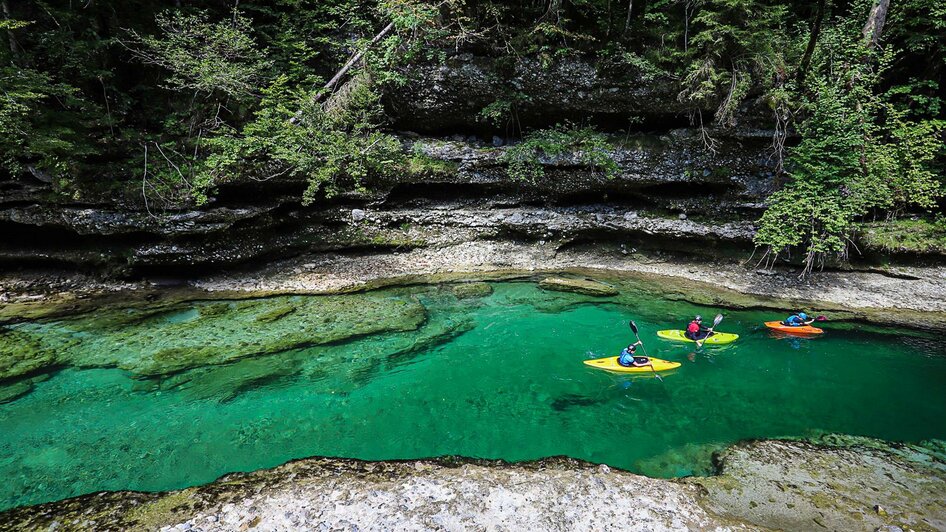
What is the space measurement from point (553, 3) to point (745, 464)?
12.5m

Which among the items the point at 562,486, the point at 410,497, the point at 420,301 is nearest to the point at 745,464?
the point at 562,486

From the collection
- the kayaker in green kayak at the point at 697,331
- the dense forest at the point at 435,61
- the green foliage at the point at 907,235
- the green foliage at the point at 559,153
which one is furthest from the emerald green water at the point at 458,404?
the green foliage at the point at 559,153

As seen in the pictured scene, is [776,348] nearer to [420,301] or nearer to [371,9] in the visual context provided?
[420,301]

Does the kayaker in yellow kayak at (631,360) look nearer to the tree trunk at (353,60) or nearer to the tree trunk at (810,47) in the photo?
the tree trunk at (810,47)

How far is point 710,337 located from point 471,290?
18.4ft

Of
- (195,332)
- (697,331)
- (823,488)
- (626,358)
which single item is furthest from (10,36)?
(823,488)

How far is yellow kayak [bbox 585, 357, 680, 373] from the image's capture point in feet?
24.2

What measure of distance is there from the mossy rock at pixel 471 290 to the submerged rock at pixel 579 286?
5.11 feet

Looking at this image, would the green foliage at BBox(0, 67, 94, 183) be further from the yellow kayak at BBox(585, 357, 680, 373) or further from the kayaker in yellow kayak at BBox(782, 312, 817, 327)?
the kayaker in yellow kayak at BBox(782, 312, 817, 327)

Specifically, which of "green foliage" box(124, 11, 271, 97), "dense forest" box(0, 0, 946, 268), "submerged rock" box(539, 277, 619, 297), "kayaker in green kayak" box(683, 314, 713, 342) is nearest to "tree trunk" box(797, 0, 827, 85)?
"dense forest" box(0, 0, 946, 268)

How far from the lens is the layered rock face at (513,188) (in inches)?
462

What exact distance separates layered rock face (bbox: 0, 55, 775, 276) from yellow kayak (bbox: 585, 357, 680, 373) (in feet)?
20.9

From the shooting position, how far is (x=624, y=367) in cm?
734

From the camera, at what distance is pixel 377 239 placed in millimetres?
12797
